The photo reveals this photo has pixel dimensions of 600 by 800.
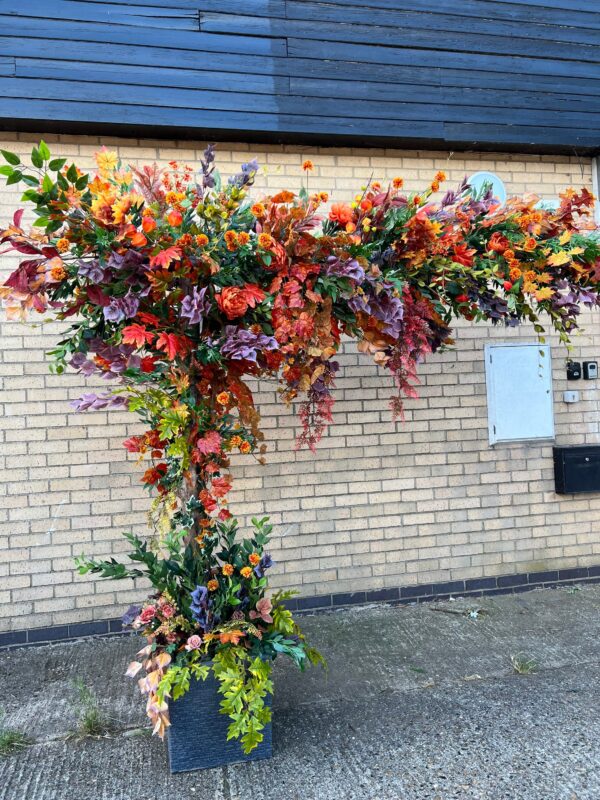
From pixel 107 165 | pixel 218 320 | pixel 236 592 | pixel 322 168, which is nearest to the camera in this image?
pixel 107 165

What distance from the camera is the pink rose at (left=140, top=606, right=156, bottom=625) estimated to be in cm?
273

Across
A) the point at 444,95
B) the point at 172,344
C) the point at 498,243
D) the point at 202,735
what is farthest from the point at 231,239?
the point at 444,95

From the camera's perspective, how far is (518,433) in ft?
16.5

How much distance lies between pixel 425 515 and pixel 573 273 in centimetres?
240

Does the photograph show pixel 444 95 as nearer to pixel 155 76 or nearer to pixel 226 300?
pixel 155 76

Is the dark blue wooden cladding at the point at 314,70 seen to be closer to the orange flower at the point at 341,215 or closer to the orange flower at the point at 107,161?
the orange flower at the point at 107,161

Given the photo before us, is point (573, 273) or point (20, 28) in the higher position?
point (20, 28)

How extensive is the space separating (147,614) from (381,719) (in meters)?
1.34

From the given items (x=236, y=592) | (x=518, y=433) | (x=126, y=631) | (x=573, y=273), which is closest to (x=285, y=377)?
(x=236, y=592)

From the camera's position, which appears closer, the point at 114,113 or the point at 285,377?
the point at 285,377

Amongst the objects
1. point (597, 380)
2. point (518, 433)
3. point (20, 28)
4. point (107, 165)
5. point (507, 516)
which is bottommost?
point (507, 516)

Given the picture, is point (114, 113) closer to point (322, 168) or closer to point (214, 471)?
point (322, 168)

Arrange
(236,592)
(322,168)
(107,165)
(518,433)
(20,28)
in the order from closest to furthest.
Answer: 1. (107,165)
2. (236,592)
3. (20,28)
4. (322,168)
5. (518,433)

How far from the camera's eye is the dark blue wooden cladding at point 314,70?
4137mm
